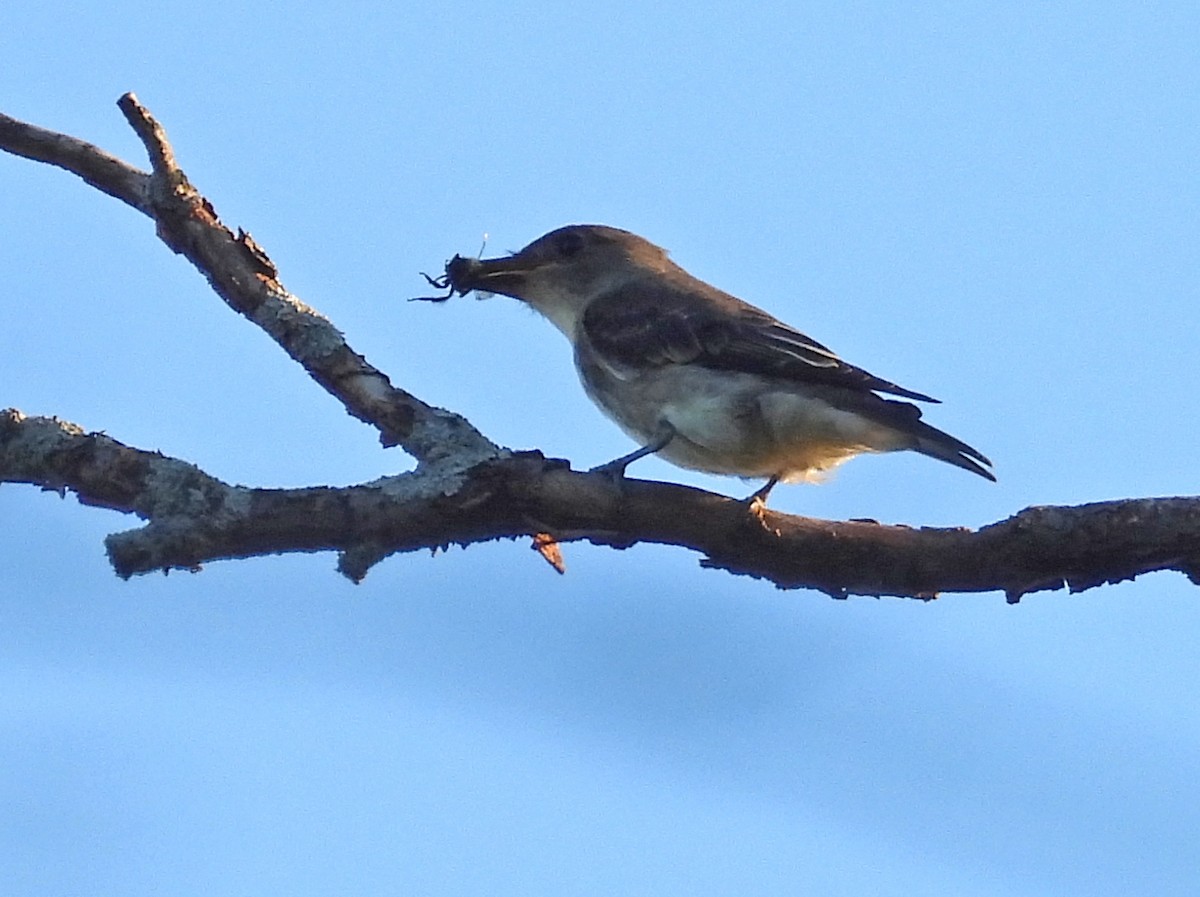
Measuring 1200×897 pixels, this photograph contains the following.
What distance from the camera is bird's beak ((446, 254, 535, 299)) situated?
21.6 ft

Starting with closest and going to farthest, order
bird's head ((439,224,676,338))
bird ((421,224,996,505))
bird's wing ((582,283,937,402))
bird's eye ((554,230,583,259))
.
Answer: bird ((421,224,996,505))
bird's wing ((582,283,937,402))
bird's head ((439,224,676,338))
bird's eye ((554,230,583,259))

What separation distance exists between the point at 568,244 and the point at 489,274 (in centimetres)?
56

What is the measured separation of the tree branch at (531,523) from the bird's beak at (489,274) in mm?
2023

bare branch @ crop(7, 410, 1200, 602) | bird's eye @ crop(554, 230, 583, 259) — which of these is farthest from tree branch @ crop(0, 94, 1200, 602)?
bird's eye @ crop(554, 230, 583, 259)

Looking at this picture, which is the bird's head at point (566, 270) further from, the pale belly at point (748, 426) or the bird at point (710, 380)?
the pale belly at point (748, 426)

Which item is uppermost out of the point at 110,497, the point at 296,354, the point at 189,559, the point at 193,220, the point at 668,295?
the point at 668,295

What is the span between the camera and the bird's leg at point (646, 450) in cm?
474

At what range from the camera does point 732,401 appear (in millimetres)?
5625

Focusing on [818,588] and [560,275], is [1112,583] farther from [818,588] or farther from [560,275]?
[560,275]

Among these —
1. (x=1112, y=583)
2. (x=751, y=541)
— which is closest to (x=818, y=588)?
(x=751, y=541)

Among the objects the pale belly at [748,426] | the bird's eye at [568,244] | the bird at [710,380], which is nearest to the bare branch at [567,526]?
the bird at [710,380]

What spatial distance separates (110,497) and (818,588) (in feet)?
5.90

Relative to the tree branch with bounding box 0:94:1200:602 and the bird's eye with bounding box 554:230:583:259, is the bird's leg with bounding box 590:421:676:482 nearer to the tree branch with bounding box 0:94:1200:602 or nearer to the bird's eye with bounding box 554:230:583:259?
the tree branch with bounding box 0:94:1200:602

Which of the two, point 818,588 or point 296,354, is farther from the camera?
point 296,354
